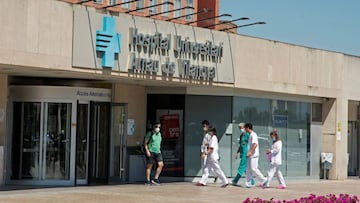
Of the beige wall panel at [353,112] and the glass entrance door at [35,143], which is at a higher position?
the beige wall panel at [353,112]

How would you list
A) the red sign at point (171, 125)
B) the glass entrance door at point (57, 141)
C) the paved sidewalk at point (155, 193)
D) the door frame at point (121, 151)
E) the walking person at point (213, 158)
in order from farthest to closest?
the red sign at point (171, 125)
the door frame at point (121, 151)
the walking person at point (213, 158)
the glass entrance door at point (57, 141)
the paved sidewalk at point (155, 193)

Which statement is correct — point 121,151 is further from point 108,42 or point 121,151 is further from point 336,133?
point 336,133

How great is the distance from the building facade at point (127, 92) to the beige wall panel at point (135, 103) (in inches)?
1.4

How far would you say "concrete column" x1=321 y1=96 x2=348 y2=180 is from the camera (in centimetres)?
2916

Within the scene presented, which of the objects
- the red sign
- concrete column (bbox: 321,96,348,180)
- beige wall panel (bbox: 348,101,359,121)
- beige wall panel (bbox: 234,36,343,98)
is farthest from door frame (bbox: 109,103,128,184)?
beige wall panel (bbox: 348,101,359,121)

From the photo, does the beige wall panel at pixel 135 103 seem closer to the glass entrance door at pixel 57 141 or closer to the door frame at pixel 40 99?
the door frame at pixel 40 99

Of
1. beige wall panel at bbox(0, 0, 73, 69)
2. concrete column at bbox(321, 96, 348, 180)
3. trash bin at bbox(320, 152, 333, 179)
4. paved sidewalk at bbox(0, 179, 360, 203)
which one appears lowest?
paved sidewalk at bbox(0, 179, 360, 203)

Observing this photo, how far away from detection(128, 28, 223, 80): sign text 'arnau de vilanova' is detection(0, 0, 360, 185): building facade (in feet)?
0.10

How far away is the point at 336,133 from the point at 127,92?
9.41m

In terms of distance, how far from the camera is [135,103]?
24.4m

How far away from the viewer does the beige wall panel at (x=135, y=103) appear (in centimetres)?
2367

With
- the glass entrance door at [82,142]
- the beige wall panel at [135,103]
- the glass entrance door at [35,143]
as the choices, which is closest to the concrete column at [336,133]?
the beige wall panel at [135,103]

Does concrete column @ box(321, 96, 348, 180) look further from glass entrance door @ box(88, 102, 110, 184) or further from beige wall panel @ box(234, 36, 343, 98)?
glass entrance door @ box(88, 102, 110, 184)

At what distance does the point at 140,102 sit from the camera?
80.7ft
